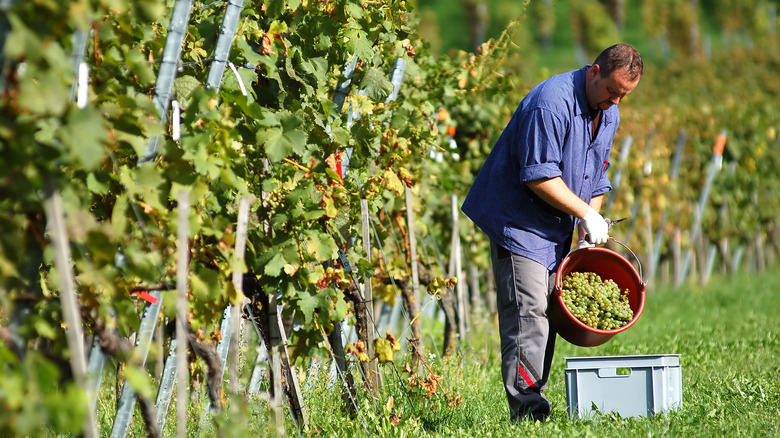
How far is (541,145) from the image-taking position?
10.2ft

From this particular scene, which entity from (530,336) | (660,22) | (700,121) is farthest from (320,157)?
(660,22)

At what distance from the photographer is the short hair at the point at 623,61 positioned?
304 cm

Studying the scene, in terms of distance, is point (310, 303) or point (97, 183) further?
point (310, 303)

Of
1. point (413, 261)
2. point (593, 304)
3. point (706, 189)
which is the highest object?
point (706, 189)

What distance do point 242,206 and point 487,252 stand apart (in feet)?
12.3

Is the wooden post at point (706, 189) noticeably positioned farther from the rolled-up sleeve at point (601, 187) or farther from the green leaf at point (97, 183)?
the green leaf at point (97, 183)

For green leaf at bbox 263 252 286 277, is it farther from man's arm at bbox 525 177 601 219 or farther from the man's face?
the man's face

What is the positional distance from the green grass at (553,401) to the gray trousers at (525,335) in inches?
3.7

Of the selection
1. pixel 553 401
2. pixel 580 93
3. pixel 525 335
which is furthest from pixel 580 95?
pixel 553 401

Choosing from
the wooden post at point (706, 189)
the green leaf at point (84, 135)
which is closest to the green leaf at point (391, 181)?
the green leaf at point (84, 135)

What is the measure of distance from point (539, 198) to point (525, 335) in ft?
1.72

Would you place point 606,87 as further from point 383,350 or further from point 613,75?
point 383,350

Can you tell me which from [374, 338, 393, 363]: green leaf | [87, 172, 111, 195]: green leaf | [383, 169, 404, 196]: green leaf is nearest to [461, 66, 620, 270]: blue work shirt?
[383, 169, 404, 196]: green leaf

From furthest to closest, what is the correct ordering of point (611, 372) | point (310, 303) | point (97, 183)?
1. point (611, 372)
2. point (310, 303)
3. point (97, 183)
